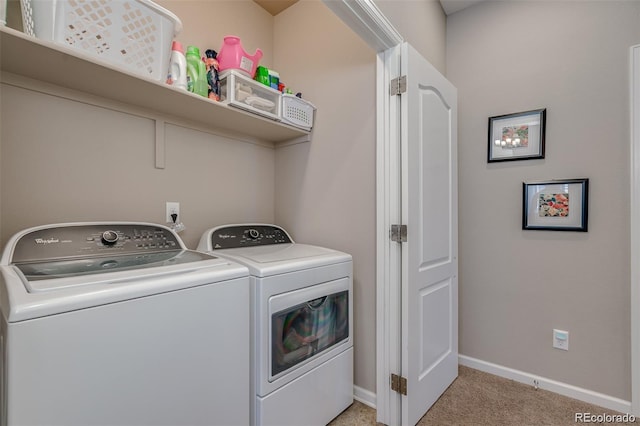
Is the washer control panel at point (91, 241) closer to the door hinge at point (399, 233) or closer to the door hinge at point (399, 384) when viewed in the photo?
the door hinge at point (399, 233)

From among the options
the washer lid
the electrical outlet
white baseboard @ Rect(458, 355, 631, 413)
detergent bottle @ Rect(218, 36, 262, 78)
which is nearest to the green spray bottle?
detergent bottle @ Rect(218, 36, 262, 78)

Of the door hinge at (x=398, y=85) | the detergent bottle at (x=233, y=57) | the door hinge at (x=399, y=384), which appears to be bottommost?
the door hinge at (x=399, y=384)

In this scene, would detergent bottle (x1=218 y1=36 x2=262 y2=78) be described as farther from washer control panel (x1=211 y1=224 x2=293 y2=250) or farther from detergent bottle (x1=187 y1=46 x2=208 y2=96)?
washer control panel (x1=211 y1=224 x2=293 y2=250)

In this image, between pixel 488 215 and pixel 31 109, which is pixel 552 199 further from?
pixel 31 109

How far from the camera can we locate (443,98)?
189 centimetres

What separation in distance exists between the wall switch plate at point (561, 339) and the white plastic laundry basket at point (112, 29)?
270cm

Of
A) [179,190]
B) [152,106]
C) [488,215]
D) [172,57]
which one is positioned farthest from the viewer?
[488,215]

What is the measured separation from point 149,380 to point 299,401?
29.8 inches

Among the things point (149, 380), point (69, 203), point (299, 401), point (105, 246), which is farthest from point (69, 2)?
point (299, 401)

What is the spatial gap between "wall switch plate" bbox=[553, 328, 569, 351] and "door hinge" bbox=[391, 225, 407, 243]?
1.29m

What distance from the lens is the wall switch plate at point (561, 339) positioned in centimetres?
184

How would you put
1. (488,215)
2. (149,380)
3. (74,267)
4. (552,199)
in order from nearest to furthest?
(149,380), (74,267), (552,199), (488,215)

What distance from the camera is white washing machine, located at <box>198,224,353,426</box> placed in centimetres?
123

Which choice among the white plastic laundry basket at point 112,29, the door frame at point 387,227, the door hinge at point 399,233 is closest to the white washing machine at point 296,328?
the door frame at point 387,227
